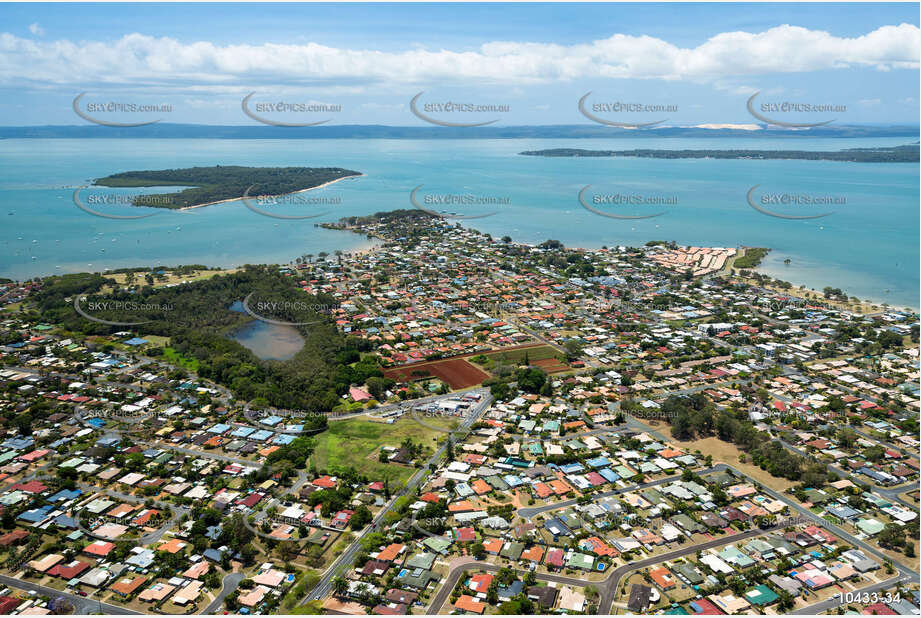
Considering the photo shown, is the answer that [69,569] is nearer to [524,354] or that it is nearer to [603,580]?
[603,580]

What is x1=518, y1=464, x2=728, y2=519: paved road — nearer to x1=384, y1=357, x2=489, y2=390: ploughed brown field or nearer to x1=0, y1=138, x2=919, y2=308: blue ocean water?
x1=384, y1=357, x2=489, y2=390: ploughed brown field

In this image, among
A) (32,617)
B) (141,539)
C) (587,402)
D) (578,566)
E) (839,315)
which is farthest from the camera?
(839,315)

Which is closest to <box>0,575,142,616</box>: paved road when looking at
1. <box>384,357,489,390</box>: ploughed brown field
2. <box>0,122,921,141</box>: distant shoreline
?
<box>384,357,489,390</box>: ploughed brown field

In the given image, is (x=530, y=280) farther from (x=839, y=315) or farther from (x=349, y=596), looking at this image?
(x=349, y=596)

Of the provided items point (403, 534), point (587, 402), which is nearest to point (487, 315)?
point (587, 402)

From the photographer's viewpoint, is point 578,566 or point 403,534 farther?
point 403,534

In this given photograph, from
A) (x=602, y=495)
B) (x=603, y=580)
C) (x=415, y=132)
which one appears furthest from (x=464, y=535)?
(x=415, y=132)
